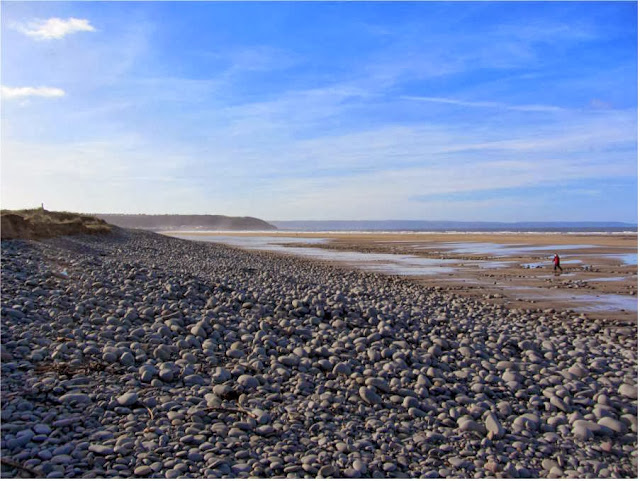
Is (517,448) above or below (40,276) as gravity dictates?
below

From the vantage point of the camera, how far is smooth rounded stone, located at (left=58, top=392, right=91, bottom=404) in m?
4.65

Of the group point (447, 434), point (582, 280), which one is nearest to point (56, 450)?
point (447, 434)

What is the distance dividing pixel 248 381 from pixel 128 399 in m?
1.29

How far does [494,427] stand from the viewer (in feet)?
15.3

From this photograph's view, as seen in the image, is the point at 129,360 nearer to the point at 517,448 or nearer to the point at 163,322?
the point at 163,322

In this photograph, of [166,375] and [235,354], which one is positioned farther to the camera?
[235,354]

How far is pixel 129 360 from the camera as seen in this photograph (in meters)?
5.77

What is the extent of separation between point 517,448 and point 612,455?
88 centimetres

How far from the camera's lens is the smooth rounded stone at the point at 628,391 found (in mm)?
5703

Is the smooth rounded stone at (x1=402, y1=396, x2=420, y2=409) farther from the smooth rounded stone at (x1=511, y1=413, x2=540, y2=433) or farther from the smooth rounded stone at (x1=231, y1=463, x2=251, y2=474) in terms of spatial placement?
the smooth rounded stone at (x1=231, y1=463, x2=251, y2=474)

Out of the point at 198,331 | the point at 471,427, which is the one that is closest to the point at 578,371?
the point at 471,427

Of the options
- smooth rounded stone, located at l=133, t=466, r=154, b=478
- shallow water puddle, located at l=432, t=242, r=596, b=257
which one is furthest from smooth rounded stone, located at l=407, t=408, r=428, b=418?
shallow water puddle, located at l=432, t=242, r=596, b=257

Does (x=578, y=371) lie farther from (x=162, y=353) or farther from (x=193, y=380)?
(x=162, y=353)

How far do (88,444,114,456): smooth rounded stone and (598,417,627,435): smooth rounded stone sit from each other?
15.6 ft
